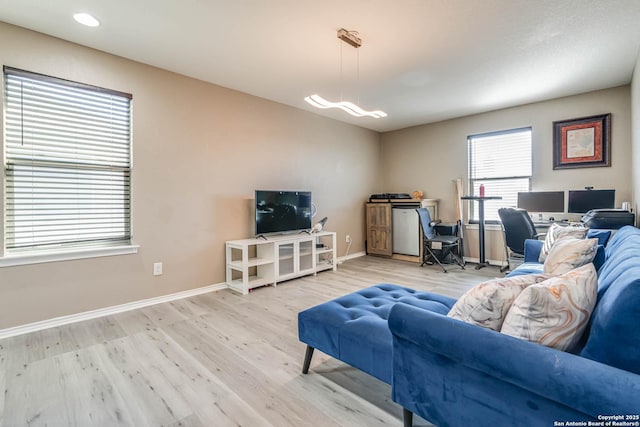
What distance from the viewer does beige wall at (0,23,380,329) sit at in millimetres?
2578

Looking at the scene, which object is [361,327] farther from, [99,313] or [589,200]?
[589,200]

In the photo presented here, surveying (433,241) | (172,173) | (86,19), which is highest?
(86,19)

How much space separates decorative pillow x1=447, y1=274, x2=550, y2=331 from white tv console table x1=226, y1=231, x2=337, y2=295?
2.81m

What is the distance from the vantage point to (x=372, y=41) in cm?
272

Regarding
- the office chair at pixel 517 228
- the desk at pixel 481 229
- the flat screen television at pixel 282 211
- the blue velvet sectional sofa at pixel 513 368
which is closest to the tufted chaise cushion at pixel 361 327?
the blue velvet sectional sofa at pixel 513 368

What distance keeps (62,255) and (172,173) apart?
1.25 metres

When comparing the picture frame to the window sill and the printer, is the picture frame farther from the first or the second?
the window sill

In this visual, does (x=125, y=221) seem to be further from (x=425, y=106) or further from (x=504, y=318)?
(x=425, y=106)

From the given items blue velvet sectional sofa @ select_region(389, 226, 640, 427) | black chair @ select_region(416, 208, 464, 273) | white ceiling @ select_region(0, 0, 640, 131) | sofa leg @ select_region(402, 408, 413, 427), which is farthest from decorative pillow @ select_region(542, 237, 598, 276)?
black chair @ select_region(416, 208, 464, 273)

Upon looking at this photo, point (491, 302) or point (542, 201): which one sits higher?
point (542, 201)

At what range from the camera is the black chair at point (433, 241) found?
183 inches

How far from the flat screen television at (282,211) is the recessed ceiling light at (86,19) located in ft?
7.16

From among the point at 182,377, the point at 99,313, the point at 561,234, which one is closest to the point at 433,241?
the point at 561,234

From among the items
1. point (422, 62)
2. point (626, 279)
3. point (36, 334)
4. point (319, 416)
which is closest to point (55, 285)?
point (36, 334)
